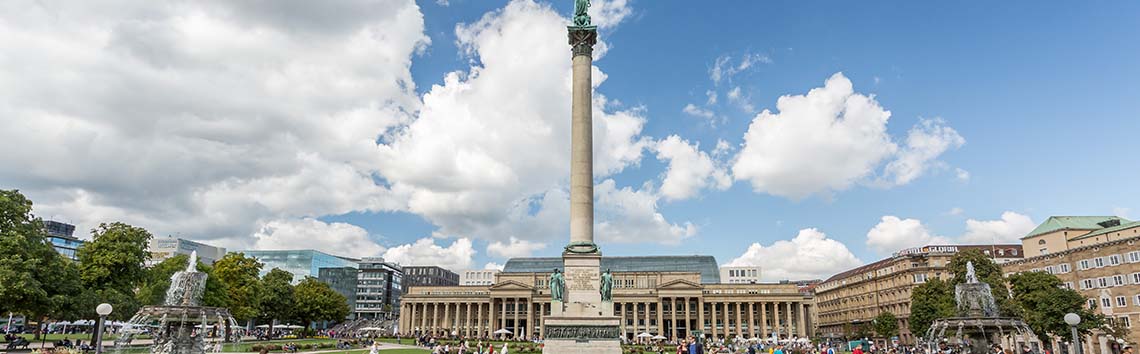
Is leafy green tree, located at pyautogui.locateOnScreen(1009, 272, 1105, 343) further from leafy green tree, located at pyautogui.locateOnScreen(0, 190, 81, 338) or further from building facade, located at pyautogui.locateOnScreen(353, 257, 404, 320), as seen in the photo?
building facade, located at pyautogui.locateOnScreen(353, 257, 404, 320)

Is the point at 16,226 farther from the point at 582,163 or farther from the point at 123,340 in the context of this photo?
the point at 582,163

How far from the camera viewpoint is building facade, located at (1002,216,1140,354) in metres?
63.7

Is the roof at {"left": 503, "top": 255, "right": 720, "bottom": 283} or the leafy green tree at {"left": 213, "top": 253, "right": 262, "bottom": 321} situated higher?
the roof at {"left": 503, "top": 255, "right": 720, "bottom": 283}

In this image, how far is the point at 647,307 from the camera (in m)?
139

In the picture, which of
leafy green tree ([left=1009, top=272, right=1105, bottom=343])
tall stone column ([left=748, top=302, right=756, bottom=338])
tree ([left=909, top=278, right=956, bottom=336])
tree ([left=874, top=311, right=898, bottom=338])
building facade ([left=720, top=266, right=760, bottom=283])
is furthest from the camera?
building facade ([left=720, top=266, right=760, bottom=283])

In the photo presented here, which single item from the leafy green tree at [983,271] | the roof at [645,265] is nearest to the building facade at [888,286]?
the roof at [645,265]

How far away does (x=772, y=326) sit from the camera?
462 feet

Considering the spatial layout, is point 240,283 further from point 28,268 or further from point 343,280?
point 343,280

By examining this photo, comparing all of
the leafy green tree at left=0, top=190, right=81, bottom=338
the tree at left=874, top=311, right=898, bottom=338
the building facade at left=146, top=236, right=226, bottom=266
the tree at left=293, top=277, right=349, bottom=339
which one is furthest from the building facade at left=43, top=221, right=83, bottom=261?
the tree at left=874, top=311, right=898, bottom=338

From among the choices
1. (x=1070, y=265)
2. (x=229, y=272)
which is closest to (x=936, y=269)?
(x=1070, y=265)

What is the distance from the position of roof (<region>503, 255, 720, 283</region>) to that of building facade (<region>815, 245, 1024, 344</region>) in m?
27.6

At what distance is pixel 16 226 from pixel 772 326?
5083 inches

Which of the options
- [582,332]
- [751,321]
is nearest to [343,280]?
[751,321]

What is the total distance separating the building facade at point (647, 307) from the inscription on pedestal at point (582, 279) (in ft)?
321
